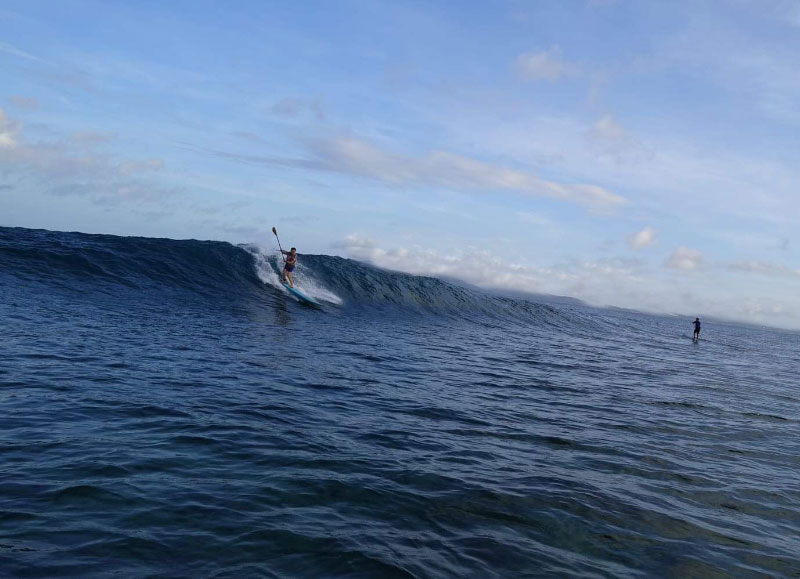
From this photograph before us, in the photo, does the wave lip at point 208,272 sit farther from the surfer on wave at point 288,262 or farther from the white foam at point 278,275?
the surfer on wave at point 288,262

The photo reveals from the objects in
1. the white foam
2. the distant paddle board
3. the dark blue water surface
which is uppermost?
the white foam

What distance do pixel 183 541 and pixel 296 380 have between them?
7.03 meters

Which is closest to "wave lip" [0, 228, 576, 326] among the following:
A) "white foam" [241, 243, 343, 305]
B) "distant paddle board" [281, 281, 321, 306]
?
"white foam" [241, 243, 343, 305]

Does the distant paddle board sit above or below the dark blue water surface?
above

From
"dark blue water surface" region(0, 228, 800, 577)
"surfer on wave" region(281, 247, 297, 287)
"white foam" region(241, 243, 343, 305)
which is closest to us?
"dark blue water surface" region(0, 228, 800, 577)

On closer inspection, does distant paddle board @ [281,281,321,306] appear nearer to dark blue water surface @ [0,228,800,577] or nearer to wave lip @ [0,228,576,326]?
wave lip @ [0,228,576,326]

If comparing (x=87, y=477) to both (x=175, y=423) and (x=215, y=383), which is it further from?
(x=215, y=383)

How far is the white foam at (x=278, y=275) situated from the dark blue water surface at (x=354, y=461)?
1153 cm

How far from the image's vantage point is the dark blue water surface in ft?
16.6

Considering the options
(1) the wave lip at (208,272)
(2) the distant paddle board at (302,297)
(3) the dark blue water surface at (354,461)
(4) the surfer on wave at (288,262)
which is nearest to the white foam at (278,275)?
(1) the wave lip at (208,272)

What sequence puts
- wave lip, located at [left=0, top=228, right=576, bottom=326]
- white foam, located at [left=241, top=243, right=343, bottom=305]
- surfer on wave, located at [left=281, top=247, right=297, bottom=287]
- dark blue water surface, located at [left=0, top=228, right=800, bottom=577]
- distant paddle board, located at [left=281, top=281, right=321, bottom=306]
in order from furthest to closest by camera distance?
white foam, located at [left=241, top=243, right=343, bottom=305] → surfer on wave, located at [left=281, top=247, right=297, bottom=287] → distant paddle board, located at [left=281, top=281, right=321, bottom=306] → wave lip, located at [left=0, top=228, right=576, bottom=326] → dark blue water surface, located at [left=0, top=228, right=800, bottom=577]

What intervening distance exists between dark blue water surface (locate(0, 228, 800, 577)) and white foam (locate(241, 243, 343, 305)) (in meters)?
11.5

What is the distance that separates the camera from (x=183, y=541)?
495 cm

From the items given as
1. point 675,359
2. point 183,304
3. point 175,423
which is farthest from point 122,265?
point 675,359
